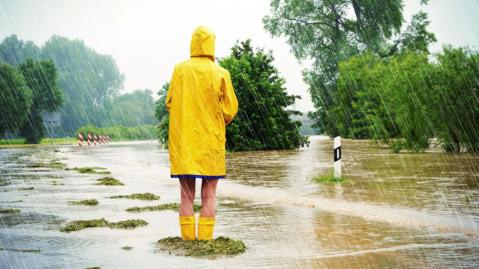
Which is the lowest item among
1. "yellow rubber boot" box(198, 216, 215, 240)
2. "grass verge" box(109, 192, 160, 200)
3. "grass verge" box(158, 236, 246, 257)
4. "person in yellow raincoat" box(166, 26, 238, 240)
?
"grass verge" box(109, 192, 160, 200)

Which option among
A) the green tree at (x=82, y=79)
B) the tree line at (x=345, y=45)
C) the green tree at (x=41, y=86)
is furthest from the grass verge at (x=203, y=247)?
the green tree at (x=82, y=79)

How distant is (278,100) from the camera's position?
29.6m

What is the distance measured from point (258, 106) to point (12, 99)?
37124 mm

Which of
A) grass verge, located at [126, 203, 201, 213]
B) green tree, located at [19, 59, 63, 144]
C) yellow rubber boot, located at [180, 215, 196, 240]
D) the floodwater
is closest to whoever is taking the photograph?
the floodwater

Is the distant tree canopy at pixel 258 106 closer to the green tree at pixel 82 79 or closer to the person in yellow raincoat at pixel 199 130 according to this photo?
the person in yellow raincoat at pixel 199 130

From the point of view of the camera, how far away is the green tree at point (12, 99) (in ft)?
189

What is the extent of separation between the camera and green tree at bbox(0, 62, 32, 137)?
57.6 meters

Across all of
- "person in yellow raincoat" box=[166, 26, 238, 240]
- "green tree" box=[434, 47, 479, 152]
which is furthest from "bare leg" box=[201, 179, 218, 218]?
"green tree" box=[434, 47, 479, 152]

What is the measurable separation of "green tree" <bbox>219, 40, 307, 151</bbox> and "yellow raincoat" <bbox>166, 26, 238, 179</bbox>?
22583 mm

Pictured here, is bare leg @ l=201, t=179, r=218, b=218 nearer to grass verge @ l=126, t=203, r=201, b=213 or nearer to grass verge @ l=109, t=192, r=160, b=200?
grass verge @ l=126, t=203, r=201, b=213

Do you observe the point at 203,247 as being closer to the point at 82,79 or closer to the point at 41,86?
the point at 41,86

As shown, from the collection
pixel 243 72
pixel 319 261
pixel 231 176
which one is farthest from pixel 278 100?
pixel 319 261

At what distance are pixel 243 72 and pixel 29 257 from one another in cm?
2417

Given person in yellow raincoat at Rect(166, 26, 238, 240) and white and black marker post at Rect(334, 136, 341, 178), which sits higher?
person in yellow raincoat at Rect(166, 26, 238, 240)
